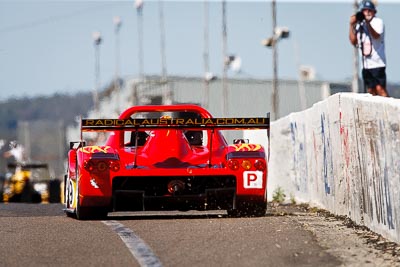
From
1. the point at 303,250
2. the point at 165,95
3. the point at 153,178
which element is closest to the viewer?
the point at 303,250

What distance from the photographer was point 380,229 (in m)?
9.73

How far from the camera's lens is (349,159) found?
11.7 metres

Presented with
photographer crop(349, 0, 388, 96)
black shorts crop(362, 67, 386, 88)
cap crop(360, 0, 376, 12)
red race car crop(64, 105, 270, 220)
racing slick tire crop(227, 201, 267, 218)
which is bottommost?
racing slick tire crop(227, 201, 267, 218)

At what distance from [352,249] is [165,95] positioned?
7371 cm

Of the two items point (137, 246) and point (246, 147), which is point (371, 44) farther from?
point (137, 246)

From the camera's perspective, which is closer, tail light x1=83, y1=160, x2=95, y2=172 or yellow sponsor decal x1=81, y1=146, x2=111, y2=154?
tail light x1=83, y1=160, x2=95, y2=172

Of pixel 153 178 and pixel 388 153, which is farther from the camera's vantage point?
pixel 153 178

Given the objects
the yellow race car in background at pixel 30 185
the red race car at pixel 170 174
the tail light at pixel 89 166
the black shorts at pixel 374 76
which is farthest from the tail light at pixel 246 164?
the yellow race car in background at pixel 30 185

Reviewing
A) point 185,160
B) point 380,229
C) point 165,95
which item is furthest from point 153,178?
point 165,95

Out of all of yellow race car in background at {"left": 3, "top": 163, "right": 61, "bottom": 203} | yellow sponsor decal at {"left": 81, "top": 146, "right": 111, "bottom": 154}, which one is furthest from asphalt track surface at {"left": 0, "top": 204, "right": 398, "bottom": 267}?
yellow race car in background at {"left": 3, "top": 163, "right": 61, "bottom": 203}

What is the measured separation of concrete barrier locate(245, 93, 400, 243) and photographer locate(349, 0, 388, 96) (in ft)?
3.66

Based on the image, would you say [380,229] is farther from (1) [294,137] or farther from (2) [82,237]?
(1) [294,137]

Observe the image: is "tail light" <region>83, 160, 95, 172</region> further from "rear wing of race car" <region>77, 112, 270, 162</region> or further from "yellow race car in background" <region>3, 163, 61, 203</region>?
"yellow race car in background" <region>3, 163, 61, 203</region>

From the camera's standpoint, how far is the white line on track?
819 centimetres
